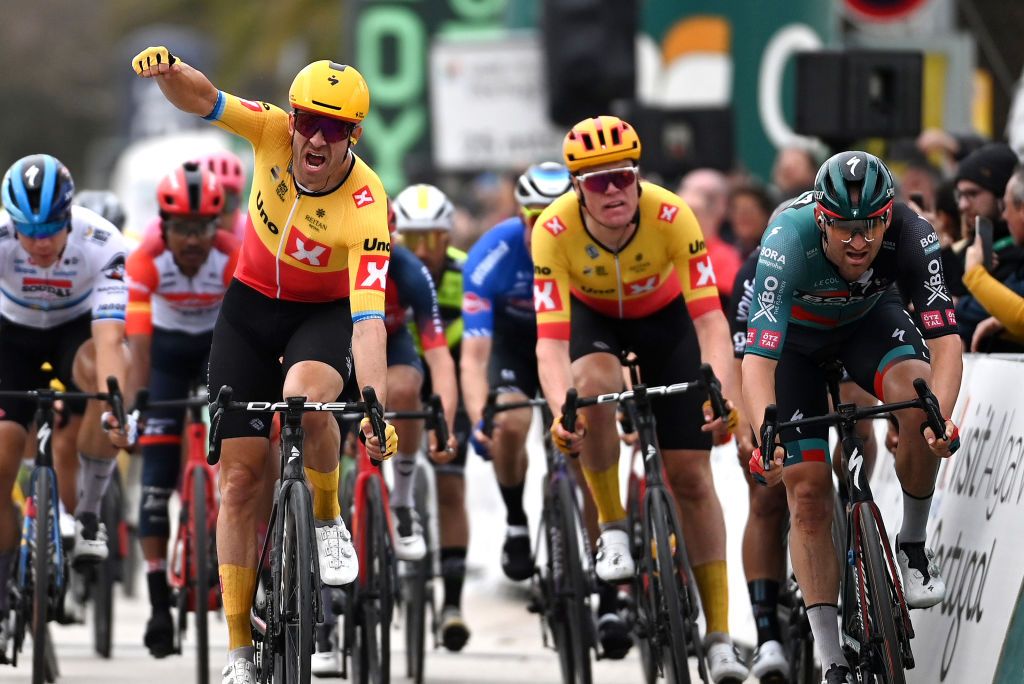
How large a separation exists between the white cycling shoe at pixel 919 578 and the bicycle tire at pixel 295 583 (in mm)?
2301

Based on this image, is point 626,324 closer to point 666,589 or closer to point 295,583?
Answer: point 666,589

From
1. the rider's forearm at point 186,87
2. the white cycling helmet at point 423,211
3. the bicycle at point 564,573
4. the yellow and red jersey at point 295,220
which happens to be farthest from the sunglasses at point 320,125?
the white cycling helmet at point 423,211

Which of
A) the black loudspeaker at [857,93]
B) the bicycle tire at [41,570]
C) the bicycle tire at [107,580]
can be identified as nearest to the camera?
the bicycle tire at [41,570]

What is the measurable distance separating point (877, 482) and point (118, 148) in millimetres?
46401

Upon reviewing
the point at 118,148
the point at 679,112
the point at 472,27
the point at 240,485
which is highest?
the point at 118,148

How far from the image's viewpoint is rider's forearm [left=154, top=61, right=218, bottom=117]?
26.5ft

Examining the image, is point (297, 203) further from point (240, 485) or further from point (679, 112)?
point (679, 112)

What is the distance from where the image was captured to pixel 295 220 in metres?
8.42

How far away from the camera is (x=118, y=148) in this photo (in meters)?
54.5

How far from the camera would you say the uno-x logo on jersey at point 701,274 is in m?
9.14

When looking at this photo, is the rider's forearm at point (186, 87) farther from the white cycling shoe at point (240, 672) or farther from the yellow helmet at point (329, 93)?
the white cycling shoe at point (240, 672)

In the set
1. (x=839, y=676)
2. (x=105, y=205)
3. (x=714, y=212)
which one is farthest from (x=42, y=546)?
(x=714, y=212)

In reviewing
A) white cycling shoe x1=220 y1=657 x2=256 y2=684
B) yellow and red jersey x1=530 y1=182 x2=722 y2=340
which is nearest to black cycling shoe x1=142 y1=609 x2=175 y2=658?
white cycling shoe x1=220 y1=657 x2=256 y2=684

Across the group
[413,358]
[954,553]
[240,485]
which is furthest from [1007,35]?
[240,485]
